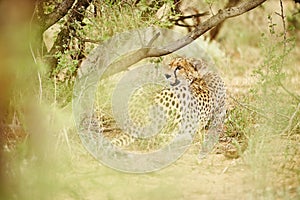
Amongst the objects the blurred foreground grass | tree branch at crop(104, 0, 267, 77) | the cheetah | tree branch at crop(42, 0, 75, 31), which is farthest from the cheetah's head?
tree branch at crop(42, 0, 75, 31)

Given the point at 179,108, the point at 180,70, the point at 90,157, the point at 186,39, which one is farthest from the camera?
the point at 180,70

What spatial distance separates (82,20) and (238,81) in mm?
3341

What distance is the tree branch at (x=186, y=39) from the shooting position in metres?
5.05

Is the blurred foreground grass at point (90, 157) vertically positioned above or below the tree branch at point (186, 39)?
below

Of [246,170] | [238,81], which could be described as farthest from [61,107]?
[238,81]

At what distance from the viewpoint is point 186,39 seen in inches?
202

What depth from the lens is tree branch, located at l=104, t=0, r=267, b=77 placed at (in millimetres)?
5051

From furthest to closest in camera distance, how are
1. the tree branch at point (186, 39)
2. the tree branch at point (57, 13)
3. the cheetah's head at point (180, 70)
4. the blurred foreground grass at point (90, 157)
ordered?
the cheetah's head at point (180, 70) < the tree branch at point (186, 39) < the tree branch at point (57, 13) < the blurred foreground grass at point (90, 157)

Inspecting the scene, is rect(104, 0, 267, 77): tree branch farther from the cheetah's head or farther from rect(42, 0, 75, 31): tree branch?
rect(42, 0, 75, 31): tree branch

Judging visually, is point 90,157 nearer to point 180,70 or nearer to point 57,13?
point 57,13

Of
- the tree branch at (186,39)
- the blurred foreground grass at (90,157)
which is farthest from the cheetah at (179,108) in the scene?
the tree branch at (186,39)

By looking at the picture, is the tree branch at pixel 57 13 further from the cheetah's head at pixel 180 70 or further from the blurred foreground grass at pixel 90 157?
the cheetah's head at pixel 180 70

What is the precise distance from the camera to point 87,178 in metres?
4.09

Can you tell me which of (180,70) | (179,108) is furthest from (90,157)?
(180,70)
